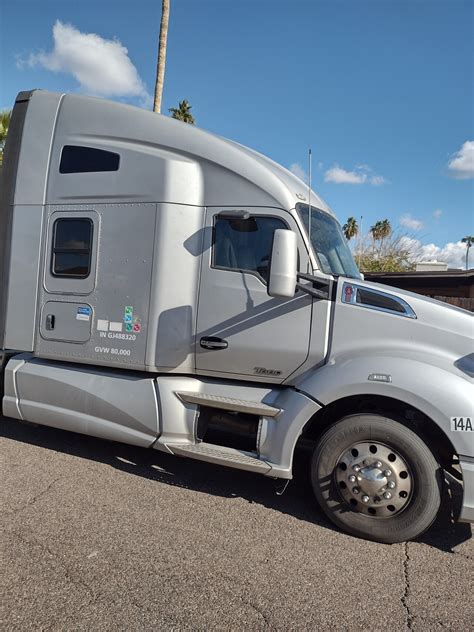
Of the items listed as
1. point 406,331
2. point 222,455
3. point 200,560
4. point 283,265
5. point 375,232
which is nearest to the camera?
point 200,560

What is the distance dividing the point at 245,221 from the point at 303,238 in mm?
510

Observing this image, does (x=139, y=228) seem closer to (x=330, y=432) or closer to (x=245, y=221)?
(x=245, y=221)

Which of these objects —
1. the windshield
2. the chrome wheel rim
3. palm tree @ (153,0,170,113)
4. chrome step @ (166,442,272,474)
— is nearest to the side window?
the windshield

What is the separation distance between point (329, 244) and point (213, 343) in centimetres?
137

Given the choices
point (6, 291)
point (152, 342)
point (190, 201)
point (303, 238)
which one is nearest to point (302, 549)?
point (152, 342)

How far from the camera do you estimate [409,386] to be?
321cm

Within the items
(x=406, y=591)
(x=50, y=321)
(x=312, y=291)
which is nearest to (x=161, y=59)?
(x=50, y=321)

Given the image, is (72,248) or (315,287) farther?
(72,248)

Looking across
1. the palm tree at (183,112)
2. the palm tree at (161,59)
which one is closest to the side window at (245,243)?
the palm tree at (161,59)

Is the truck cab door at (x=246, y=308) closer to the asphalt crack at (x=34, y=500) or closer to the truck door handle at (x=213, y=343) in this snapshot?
the truck door handle at (x=213, y=343)

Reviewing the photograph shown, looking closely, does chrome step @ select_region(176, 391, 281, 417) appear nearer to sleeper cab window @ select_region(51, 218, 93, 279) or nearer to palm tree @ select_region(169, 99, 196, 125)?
sleeper cab window @ select_region(51, 218, 93, 279)

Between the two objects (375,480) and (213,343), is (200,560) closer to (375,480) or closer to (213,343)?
(375,480)

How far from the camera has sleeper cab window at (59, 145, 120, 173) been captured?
4.14 m

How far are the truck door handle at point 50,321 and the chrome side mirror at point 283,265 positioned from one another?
7.36 ft
